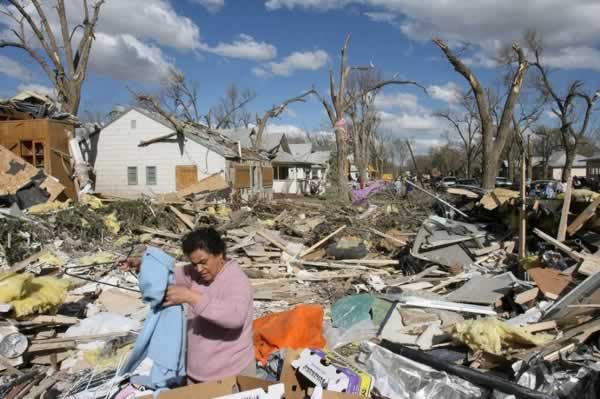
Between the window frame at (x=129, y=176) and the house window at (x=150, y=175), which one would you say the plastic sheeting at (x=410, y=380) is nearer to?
the house window at (x=150, y=175)

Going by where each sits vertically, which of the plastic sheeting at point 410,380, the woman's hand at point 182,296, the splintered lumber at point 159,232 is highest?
the woman's hand at point 182,296

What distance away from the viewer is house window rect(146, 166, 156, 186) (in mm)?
23031

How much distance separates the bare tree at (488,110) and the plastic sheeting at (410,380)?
11618mm

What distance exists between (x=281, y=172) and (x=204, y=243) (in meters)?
34.1

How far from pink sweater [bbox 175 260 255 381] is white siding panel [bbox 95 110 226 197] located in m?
19.8

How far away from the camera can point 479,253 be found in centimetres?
922

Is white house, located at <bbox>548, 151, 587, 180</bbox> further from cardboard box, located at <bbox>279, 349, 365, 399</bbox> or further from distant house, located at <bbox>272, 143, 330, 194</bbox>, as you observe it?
cardboard box, located at <bbox>279, 349, 365, 399</bbox>

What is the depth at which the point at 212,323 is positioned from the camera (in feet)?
8.70

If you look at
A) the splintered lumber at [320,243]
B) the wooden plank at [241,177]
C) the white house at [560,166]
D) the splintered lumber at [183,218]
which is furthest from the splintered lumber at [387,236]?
the white house at [560,166]

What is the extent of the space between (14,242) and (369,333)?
8.31 m

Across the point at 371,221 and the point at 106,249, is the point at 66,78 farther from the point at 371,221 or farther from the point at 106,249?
the point at 371,221

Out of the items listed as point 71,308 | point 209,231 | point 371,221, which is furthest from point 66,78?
point 209,231

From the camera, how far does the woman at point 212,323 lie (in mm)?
2699

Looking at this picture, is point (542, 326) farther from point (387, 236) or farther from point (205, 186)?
point (205, 186)
